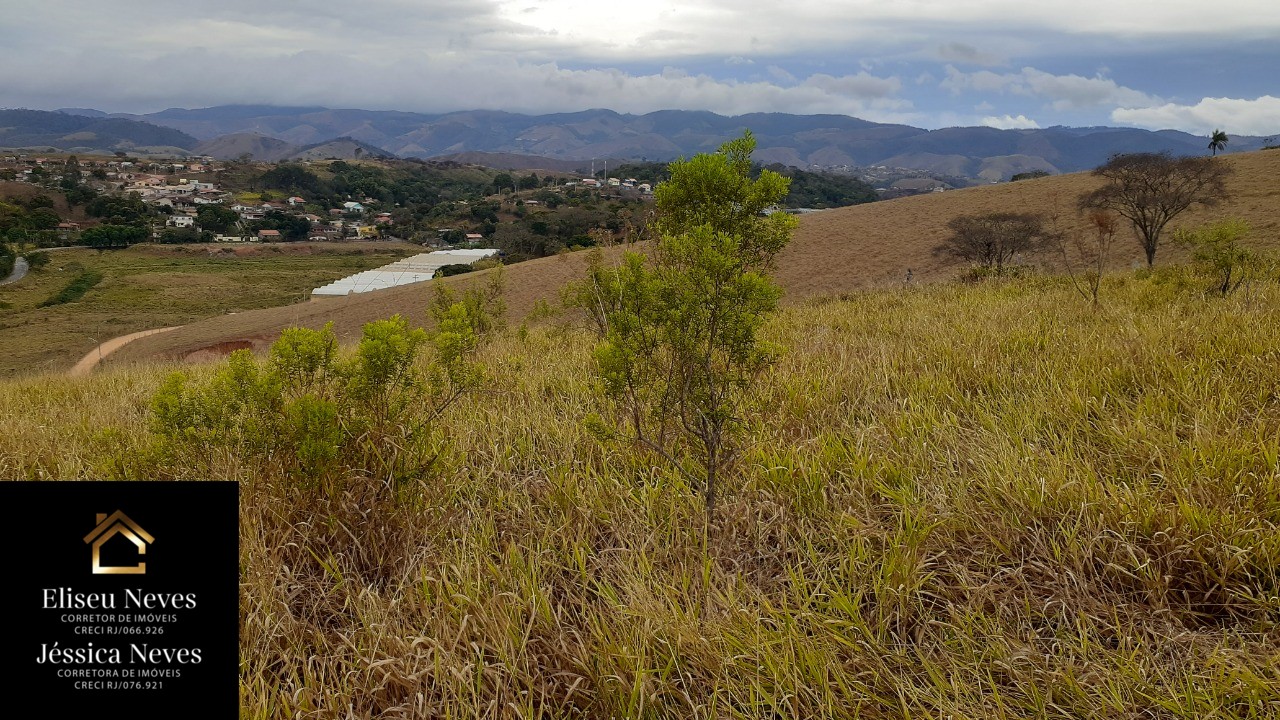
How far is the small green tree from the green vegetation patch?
2926 inches

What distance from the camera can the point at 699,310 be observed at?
11.0ft

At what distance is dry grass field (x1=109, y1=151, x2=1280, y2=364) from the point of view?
3247 cm

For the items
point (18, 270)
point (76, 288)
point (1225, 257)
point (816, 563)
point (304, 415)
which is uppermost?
point (1225, 257)

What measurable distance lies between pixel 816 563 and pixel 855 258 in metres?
42.3

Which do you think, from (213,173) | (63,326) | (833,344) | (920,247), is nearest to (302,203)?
(213,173)

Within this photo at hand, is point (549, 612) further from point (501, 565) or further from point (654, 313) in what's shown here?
point (654, 313)

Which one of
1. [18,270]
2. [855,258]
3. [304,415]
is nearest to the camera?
[304,415]

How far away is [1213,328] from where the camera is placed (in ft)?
16.7

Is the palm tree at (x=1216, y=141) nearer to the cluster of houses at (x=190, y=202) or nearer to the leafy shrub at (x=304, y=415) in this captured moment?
the leafy shrub at (x=304, y=415)

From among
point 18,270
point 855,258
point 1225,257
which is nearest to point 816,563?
point 1225,257

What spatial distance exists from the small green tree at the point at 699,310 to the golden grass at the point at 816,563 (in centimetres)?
29

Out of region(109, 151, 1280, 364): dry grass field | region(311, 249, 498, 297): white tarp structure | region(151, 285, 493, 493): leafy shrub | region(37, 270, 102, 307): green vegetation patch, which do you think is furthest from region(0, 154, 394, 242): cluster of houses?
region(151, 285, 493, 493): leafy shrub

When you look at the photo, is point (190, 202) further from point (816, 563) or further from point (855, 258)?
point (816, 563)

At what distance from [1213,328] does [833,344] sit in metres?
2.88
